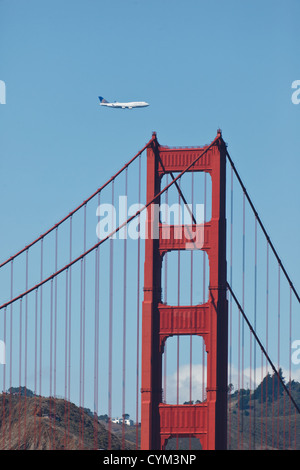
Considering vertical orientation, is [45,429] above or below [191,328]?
above

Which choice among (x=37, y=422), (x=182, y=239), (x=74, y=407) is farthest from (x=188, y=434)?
(x=74, y=407)

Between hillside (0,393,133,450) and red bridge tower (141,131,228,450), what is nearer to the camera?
red bridge tower (141,131,228,450)

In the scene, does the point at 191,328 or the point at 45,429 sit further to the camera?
the point at 45,429

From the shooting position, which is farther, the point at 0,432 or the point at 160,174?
the point at 0,432

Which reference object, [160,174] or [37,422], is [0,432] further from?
[160,174]

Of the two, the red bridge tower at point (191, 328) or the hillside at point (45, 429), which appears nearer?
the red bridge tower at point (191, 328)
